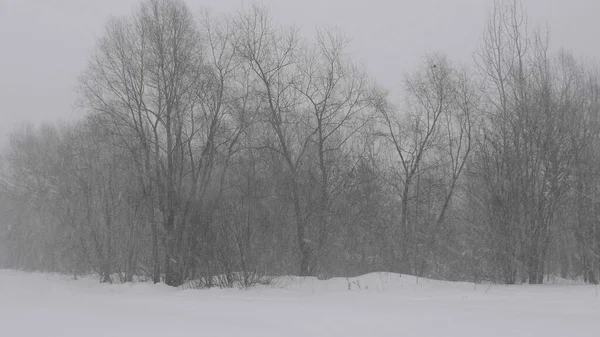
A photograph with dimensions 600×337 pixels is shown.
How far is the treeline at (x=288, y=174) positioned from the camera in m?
17.0

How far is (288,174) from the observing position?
841 inches

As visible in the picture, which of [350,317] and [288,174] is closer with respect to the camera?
[350,317]

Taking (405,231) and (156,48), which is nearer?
(156,48)

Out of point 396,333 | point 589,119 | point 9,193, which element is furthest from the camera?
point 9,193

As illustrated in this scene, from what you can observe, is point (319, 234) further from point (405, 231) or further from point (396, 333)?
point (396, 333)

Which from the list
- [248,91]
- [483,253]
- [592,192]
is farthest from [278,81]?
[592,192]

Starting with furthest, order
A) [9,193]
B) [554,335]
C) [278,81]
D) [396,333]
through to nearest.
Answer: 1. [9,193]
2. [278,81]
3. [396,333]
4. [554,335]

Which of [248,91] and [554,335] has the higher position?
[248,91]

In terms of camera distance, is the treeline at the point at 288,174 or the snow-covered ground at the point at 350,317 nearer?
the snow-covered ground at the point at 350,317

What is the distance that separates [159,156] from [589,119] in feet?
53.7

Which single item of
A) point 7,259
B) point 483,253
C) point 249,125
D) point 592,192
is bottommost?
point 7,259

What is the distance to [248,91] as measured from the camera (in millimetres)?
21750

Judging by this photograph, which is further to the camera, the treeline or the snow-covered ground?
the treeline

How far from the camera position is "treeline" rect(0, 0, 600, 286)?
55.9 ft
